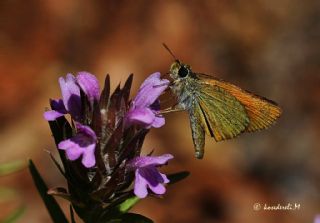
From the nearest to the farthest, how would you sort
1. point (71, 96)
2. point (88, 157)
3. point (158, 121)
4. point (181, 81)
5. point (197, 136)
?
1. point (88, 157)
2. point (71, 96)
3. point (158, 121)
4. point (197, 136)
5. point (181, 81)

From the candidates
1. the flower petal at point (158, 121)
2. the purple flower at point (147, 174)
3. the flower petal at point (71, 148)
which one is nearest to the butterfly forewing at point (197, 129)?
the flower petal at point (158, 121)

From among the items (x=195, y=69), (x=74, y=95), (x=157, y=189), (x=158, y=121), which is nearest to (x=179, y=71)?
(x=158, y=121)

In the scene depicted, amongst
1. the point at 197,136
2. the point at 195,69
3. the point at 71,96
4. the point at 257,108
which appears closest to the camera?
the point at 71,96

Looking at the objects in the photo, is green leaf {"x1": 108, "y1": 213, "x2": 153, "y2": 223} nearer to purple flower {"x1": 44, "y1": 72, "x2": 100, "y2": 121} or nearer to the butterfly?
purple flower {"x1": 44, "y1": 72, "x2": 100, "y2": 121}

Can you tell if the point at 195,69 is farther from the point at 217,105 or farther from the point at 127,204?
the point at 127,204

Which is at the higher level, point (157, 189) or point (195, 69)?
point (195, 69)

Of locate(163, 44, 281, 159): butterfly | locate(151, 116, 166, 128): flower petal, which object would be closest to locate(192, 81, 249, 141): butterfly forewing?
locate(163, 44, 281, 159): butterfly

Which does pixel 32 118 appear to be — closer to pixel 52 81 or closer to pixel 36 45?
pixel 52 81

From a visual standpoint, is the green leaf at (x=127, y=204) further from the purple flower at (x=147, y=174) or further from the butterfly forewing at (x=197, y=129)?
the butterfly forewing at (x=197, y=129)
